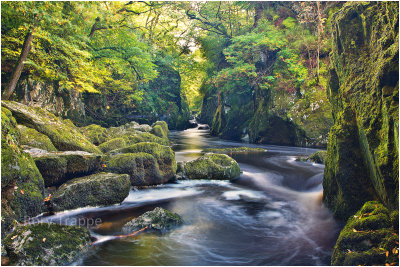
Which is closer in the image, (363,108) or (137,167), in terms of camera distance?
(363,108)

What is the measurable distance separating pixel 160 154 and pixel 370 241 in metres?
5.90

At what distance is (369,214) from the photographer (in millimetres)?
3588

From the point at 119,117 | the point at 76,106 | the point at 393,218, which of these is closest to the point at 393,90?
the point at 393,218

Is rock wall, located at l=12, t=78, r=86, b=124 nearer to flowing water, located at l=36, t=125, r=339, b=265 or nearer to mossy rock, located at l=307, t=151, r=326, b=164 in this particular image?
flowing water, located at l=36, t=125, r=339, b=265

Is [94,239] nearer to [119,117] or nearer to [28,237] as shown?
[28,237]

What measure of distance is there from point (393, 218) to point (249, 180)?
18.2ft

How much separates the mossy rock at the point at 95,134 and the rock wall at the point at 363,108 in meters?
9.71

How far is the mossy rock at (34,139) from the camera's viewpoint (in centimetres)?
665

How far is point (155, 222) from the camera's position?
4.80 m

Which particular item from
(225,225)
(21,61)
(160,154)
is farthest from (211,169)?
(21,61)

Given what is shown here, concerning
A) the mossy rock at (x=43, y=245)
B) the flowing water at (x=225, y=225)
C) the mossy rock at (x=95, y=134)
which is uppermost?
the mossy rock at (x=95, y=134)

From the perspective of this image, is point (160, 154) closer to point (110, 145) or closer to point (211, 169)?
point (211, 169)

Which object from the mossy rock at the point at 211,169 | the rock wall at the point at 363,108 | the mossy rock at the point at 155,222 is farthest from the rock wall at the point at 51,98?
the rock wall at the point at 363,108

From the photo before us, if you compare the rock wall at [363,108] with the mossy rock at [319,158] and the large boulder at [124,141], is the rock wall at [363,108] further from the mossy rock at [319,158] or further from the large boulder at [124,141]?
the large boulder at [124,141]
